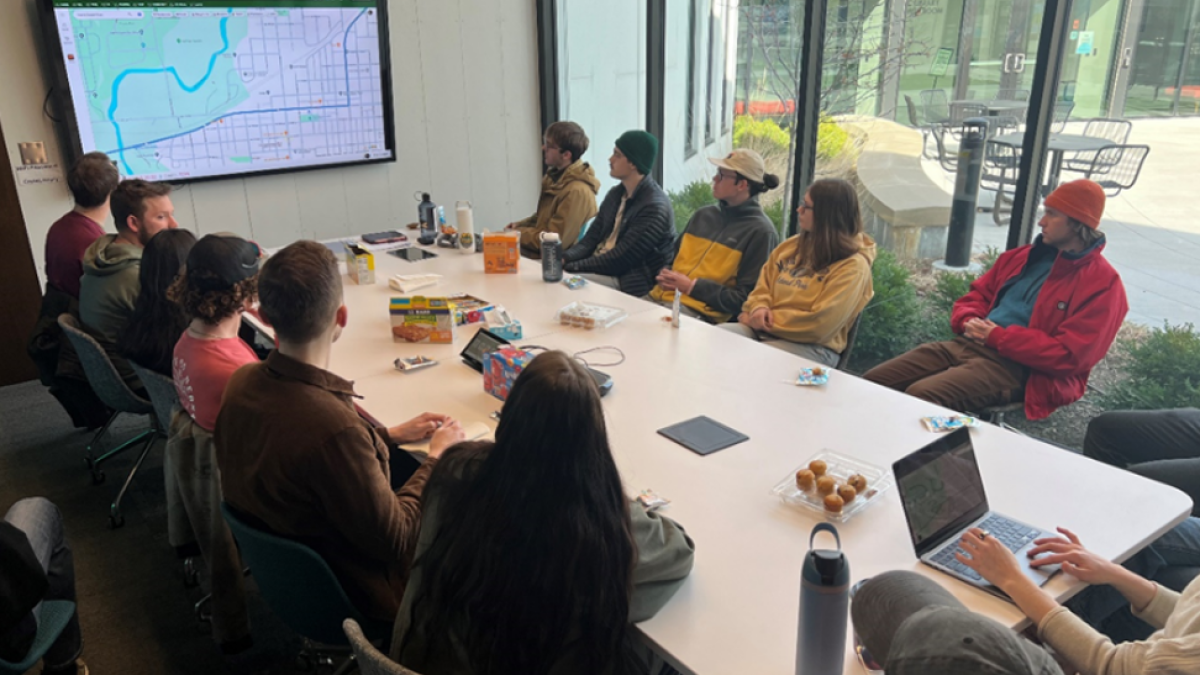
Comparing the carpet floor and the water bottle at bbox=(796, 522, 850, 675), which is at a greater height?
the water bottle at bbox=(796, 522, 850, 675)

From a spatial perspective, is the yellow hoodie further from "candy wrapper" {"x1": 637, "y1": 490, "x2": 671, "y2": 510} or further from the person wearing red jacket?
"candy wrapper" {"x1": 637, "y1": 490, "x2": 671, "y2": 510}

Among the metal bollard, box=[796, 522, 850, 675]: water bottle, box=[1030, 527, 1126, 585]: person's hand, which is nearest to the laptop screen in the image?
box=[1030, 527, 1126, 585]: person's hand

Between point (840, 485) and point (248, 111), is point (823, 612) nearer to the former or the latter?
point (840, 485)

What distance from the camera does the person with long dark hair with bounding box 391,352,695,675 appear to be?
54.1 inches

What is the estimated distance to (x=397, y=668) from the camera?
1274 mm

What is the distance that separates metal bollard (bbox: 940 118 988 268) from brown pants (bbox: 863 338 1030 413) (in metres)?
0.74

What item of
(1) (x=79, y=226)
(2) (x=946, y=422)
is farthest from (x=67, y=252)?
(2) (x=946, y=422)

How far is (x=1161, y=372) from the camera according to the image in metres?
3.30

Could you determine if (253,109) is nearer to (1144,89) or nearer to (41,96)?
(41,96)

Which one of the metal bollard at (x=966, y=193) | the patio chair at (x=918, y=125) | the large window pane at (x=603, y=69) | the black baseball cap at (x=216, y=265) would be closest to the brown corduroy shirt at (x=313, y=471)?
the black baseball cap at (x=216, y=265)

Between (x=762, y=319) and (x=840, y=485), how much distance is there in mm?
1463

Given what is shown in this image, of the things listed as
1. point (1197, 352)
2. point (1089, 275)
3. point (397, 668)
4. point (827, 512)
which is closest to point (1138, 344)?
point (1197, 352)

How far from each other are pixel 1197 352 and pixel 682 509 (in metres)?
2.48

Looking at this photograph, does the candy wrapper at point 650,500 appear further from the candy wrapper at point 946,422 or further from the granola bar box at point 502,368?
the candy wrapper at point 946,422
